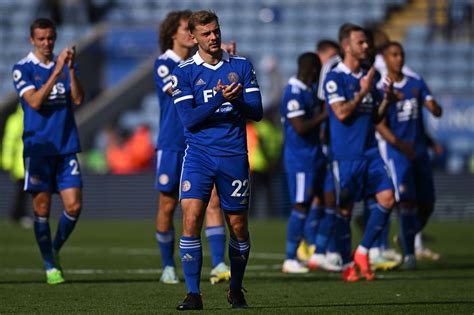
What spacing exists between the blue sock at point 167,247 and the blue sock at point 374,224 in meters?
1.75

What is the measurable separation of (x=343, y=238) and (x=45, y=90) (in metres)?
3.12

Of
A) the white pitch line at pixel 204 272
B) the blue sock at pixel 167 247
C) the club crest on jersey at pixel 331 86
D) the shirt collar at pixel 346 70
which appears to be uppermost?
the shirt collar at pixel 346 70

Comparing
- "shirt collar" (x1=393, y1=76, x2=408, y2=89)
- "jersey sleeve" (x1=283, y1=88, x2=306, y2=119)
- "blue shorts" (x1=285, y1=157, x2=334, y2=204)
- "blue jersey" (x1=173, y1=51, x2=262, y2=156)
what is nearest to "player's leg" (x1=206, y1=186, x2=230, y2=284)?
"blue shorts" (x1=285, y1=157, x2=334, y2=204)

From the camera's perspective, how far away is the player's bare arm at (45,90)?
10.7 m

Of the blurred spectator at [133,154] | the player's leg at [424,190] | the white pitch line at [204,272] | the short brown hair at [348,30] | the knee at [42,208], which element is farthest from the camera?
the blurred spectator at [133,154]

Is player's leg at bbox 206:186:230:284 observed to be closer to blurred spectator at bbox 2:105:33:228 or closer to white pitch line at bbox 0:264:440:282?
white pitch line at bbox 0:264:440:282

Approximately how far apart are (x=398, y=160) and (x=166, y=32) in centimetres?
336

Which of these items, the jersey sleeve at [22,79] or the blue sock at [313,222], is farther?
the blue sock at [313,222]

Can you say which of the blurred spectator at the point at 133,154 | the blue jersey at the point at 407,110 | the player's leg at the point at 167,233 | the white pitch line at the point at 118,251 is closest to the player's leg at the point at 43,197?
the player's leg at the point at 167,233

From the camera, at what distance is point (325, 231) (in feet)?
42.7

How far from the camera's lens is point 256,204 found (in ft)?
78.1

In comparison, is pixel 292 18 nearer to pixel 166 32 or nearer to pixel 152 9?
pixel 152 9

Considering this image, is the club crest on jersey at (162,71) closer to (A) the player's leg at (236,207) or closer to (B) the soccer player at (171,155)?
(B) the soccer player at (171,155)

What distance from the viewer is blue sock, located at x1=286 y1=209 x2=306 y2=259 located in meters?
12.4
